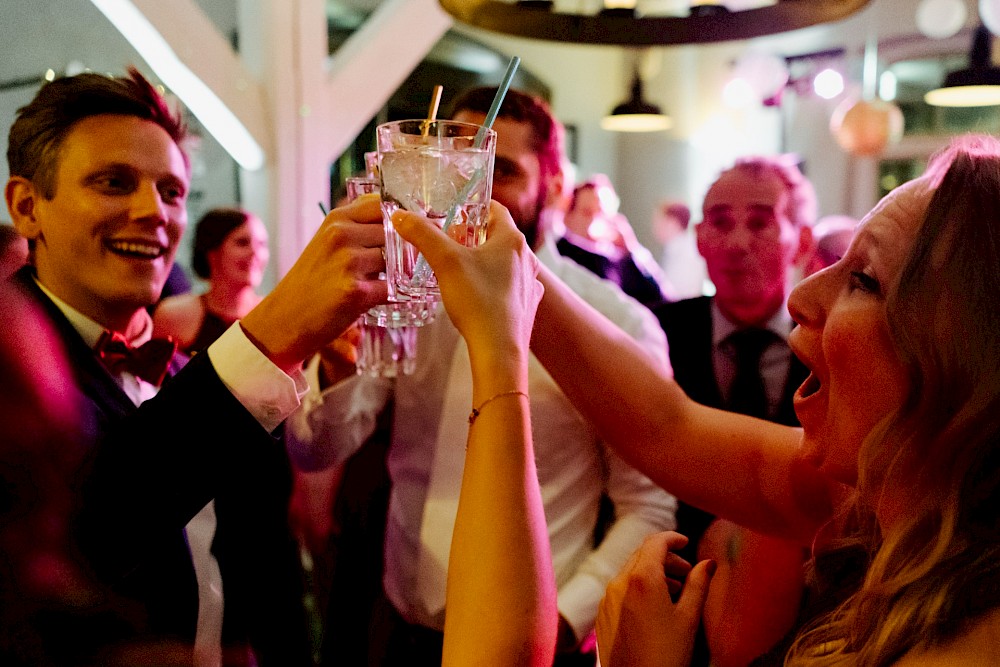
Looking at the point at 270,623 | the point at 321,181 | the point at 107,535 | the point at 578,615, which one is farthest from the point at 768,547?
the point at 321,181

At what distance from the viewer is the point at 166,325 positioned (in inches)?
105

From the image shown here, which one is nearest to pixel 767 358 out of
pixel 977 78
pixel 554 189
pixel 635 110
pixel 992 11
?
pixel 554 189

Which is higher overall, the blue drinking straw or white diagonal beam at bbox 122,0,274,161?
white diagonal beam at bbox 122,0,274,161

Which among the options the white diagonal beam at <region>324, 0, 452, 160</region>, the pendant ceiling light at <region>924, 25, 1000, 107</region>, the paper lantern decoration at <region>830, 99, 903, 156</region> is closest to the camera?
the white diagonal beam at <region>324, 0, 452, 160</region>

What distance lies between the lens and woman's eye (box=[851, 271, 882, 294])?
1.00 meters

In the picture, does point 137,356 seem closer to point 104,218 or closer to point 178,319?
point 104,218

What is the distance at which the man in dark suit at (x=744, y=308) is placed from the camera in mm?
2311

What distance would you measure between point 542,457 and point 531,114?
83cm

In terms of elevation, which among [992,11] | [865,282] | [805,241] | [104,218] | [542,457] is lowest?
[542,457]

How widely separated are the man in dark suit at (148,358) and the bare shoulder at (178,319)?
1042 millimetres

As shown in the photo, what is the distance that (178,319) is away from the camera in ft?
8.93

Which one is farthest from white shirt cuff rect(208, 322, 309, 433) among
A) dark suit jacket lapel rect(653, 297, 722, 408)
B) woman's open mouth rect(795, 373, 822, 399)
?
dark suit jacket lapel rect(653, 297, 722, 408)

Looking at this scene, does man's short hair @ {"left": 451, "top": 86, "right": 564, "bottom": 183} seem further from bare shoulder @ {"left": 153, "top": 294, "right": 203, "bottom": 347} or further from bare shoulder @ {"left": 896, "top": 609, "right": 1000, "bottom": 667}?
bare shoulder @ {"left": 896, "top": 609, "right": 1000, "bottom": 667}

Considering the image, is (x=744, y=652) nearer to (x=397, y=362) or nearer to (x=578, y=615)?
(x=578, y=615)
